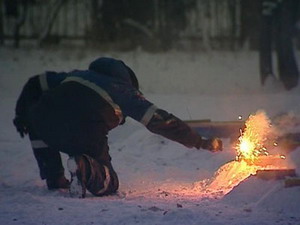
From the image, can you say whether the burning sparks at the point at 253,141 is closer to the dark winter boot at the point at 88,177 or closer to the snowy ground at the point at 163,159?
the snowy ground at the point at 163,159

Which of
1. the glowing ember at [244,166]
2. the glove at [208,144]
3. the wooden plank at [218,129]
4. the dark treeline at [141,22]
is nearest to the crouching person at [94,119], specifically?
the glove at [208,144]

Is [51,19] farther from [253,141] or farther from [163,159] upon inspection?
[253,141]

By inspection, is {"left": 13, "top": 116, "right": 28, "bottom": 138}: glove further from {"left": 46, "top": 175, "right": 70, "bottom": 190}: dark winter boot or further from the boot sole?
the boot sole

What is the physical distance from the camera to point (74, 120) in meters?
6.72

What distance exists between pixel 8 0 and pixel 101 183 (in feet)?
42.8

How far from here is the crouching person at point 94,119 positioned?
6621 mm

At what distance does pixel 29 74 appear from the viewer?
16.2 meters

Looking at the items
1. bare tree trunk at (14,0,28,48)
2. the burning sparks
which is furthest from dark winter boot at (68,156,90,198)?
bare tree trunk at (14,0,28,48)

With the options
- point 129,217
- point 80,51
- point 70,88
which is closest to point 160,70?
point 80,51

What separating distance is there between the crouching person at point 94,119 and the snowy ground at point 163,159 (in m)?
0.25

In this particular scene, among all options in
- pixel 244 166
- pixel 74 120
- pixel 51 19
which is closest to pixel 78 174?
pixel 74 120

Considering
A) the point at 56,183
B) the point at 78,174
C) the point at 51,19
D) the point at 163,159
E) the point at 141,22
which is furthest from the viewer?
the point at 141,22

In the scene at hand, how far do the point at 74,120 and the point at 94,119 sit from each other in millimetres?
174

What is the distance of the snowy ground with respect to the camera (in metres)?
5.78
